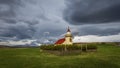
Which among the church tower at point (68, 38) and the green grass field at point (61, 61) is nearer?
the green grass field at point (61, 61)

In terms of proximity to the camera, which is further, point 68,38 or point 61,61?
point 68,38

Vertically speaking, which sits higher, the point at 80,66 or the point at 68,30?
the point at 68,30

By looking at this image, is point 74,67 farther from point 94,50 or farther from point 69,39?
point 69,39

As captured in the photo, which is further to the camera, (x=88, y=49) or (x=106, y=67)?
(x=88, y=49)

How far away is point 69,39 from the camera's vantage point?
72625 millimetres

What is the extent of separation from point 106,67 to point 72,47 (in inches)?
1045

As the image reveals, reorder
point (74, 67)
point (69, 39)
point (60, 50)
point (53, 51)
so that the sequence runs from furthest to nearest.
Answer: point (69, 39) → point (53, 51) → point (60, 50) → point (74, 67)

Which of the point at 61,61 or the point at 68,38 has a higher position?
the point at 68,38

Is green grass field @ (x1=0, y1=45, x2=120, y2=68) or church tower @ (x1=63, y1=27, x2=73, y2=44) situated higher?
church tower @ (x1=63, y1=27, x2=73, y2=44)

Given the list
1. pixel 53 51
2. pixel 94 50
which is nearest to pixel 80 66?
pixel 53 51

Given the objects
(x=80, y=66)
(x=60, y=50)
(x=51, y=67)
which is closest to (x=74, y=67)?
(x=80, y=66)

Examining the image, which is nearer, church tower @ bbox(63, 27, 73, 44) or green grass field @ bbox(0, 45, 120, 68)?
green grass field @ bbox(0, 45, 120, 68)

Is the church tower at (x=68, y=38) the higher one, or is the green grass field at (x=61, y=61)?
the church tower at (x=68, y=38)

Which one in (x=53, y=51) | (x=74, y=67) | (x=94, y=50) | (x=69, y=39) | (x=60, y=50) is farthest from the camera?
(x=69, y=39)
